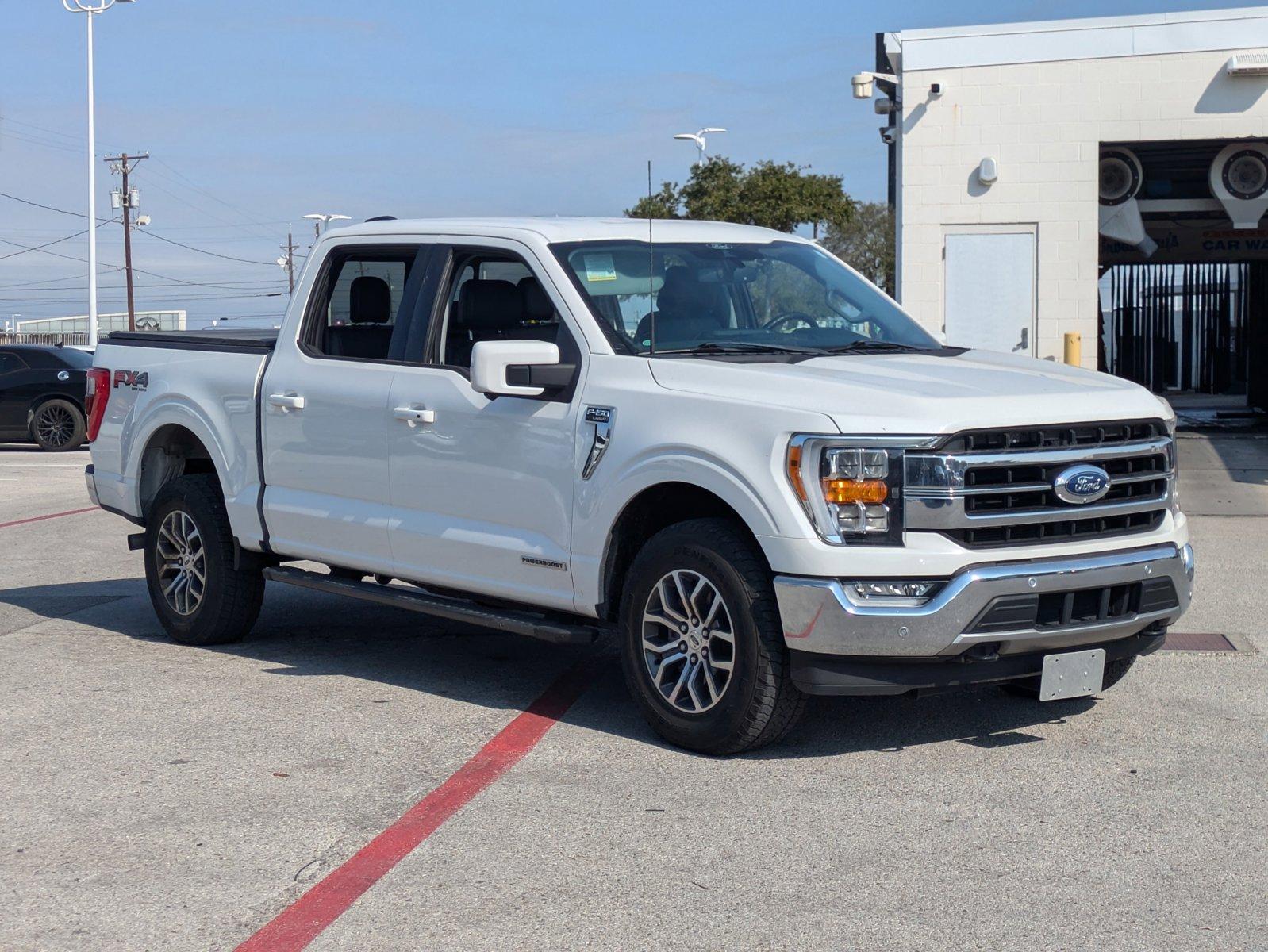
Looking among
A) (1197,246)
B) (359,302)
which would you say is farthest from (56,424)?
(1197,246)

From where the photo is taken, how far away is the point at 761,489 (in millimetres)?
5402

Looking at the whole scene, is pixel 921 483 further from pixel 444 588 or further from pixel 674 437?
pixel 444 588

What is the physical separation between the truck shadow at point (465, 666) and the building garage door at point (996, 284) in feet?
38.3

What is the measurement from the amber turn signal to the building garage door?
1469 centimetres

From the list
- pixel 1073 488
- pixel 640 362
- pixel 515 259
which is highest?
pixel 515 259

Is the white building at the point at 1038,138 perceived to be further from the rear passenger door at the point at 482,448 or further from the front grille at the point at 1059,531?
the front grille at the point at 1059,531

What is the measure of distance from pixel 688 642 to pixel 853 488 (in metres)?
0.91

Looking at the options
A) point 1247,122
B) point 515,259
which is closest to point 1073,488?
point 515,259

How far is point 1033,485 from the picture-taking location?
5391 mm


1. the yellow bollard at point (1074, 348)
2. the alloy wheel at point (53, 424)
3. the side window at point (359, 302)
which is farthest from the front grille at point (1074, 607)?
the alloy wheel at point (53, 424)

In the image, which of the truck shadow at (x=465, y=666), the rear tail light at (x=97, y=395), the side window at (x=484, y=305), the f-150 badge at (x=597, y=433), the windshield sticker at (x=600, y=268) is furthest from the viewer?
the rear tail light at (x=97, y=395)

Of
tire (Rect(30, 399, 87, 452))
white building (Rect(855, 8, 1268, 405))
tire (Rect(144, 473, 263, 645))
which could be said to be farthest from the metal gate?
tire (Rect(144, 473, 263, 645))

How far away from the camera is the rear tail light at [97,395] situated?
8750mm

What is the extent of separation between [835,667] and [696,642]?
0.58 meters
